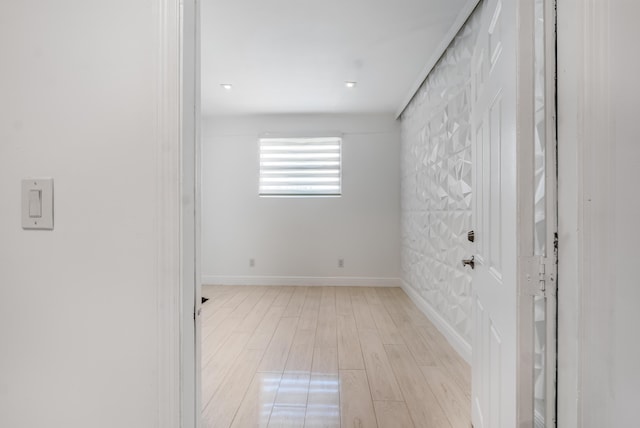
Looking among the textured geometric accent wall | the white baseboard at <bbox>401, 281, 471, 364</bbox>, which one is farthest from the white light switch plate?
the white baseboard at <bbox>401, 281, 471, 364</bbox>

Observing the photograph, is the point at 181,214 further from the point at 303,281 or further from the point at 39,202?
the point at 303,281

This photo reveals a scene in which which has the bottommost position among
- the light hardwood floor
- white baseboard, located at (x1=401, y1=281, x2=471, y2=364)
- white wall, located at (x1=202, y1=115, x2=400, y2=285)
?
the light hardwood floor

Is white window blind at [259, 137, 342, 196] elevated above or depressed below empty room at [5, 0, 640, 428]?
above

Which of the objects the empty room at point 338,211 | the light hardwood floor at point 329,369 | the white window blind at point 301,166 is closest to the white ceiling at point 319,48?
Result: the empty room at point 338,211

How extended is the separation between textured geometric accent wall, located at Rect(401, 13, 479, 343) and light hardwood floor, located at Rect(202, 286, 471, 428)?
0.40 m

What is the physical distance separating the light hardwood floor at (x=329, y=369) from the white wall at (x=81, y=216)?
1.12m

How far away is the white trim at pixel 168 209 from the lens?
0.75 metres

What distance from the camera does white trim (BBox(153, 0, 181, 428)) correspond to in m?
0.75

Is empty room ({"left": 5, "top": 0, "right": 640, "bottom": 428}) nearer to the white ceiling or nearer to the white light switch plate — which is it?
the white light switch plate

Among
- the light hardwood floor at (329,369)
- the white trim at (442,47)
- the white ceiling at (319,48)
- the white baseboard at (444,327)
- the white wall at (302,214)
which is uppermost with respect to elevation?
the white ceiling at (319,48)
